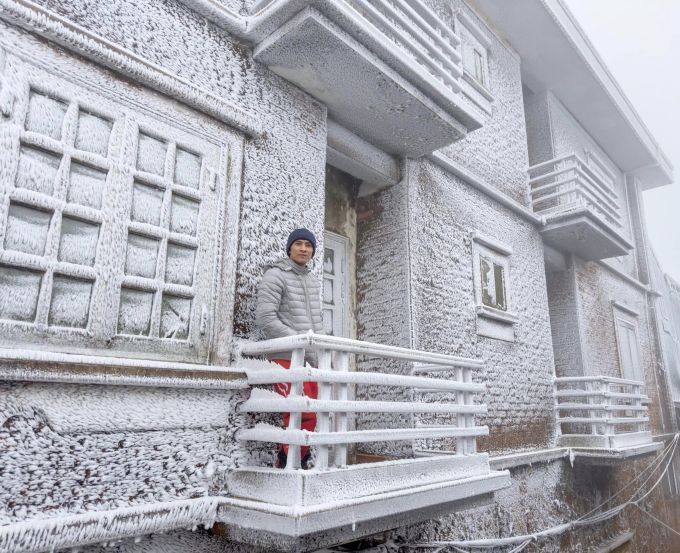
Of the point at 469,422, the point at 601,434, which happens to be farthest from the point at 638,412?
the point at 469,422

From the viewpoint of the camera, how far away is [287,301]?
3.61 meters

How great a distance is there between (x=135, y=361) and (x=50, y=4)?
2.21 meters

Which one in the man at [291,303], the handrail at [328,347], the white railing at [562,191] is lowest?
the handrail at [328,347]

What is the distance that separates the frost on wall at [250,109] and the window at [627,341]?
8.28 metres

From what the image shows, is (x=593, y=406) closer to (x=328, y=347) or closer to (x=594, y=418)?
(x=594, y=418)

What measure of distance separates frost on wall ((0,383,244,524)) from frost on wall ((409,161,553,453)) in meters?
2.60

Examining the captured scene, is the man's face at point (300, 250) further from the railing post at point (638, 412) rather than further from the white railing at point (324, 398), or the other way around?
the railing post at point (638, 412)

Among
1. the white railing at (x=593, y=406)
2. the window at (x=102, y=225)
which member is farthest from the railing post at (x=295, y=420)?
the white railing at (x=593, y=406)

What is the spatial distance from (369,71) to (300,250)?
1.84 meters

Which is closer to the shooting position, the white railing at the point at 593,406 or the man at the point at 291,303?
the man at the point at 291,303

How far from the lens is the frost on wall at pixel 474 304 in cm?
559

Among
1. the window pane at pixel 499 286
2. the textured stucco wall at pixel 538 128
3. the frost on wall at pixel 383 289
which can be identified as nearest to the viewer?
the frost on wall at pixel 383 289

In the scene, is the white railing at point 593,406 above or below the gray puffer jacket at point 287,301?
below

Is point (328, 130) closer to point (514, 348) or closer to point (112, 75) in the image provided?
point (112, 75)
